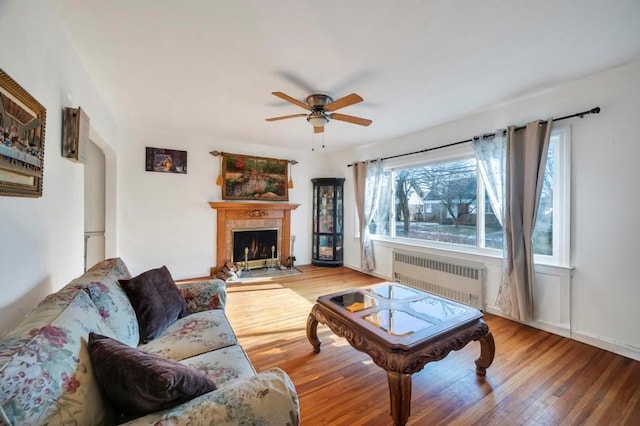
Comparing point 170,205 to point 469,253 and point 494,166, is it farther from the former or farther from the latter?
point 494,166

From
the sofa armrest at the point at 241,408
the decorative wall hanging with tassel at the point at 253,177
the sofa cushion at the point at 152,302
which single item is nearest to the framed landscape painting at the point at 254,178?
the decorative wall hanging with tassel at the point at 253,177

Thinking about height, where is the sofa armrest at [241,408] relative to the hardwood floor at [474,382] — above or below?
above

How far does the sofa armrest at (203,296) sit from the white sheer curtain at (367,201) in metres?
3.06

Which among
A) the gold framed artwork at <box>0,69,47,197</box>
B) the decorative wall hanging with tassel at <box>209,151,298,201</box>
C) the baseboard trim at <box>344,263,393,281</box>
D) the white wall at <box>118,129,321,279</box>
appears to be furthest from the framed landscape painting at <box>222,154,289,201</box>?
the gold framed artwork at <box>0,69,47,197</box>

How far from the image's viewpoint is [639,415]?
64.6 inches

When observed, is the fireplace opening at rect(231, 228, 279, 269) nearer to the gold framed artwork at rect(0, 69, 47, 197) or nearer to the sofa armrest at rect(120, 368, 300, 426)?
the gold framed artwork at rect(0, 69, 47, 197)

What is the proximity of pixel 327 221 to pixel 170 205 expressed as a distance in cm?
291

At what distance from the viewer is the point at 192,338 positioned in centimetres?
167

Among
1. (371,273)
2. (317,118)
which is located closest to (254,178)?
(317,118)

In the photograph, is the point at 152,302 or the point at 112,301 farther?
the point at 152,302

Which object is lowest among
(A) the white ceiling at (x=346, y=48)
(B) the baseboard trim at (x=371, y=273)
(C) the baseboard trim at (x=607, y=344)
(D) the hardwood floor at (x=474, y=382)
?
(D) the hardwood floor at (x=474, y=382)

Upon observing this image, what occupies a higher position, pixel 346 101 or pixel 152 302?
pixel 346 101

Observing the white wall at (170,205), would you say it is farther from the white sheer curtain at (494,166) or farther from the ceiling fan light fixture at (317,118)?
the white sheer curtain at (494,166)

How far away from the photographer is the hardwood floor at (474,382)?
163cm
